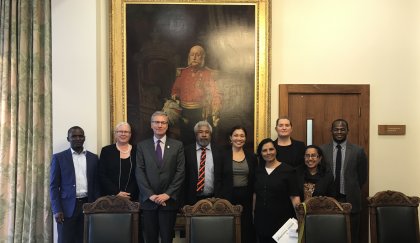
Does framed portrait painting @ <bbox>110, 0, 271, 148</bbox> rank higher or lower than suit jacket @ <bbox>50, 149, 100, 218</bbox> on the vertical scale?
higher

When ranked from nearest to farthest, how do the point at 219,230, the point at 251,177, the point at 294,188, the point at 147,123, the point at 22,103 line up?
the point at 219,230, the point at 294,188, the point at 251,177, the point at 22,103, the point at 147,123

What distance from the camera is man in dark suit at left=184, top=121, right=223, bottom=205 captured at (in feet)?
10.1

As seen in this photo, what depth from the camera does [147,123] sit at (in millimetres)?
3775

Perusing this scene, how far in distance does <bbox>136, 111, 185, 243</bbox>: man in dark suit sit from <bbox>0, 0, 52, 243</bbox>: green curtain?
1088mm

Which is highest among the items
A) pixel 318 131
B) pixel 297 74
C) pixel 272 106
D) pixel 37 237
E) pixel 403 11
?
pixel 403 11

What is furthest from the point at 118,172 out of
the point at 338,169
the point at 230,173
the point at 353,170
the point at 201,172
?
the point at 353,170

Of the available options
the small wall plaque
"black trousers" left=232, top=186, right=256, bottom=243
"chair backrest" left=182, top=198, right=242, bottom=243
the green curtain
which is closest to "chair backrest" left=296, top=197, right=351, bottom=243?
"chair backrest" left=182, top=198, right=242, bottom=243

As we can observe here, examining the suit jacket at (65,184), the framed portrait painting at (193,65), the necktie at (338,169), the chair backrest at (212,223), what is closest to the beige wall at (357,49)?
the framed portrait painting at (193,65)

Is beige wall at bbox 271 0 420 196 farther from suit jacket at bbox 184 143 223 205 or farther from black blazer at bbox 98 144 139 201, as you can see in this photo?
black blazer at bbox 98 144 139 201

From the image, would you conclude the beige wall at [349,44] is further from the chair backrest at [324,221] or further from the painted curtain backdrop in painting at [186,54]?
the chair backrest at [324,221]

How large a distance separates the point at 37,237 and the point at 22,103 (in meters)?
1.28

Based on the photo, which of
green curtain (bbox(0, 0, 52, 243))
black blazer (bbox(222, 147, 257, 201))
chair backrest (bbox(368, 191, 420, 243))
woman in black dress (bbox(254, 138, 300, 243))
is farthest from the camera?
green curtain (bbox(0, 0, 52, 243))

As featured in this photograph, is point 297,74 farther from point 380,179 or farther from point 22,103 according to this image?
point 22,103

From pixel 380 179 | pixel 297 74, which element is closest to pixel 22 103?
pixel 297 74
